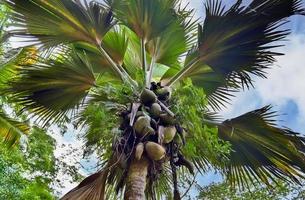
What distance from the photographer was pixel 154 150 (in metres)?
3.97

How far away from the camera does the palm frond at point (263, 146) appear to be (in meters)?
4.80

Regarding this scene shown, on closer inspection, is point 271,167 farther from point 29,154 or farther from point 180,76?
point 29,154

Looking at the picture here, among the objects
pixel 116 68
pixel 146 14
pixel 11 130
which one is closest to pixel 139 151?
pixel 116 68

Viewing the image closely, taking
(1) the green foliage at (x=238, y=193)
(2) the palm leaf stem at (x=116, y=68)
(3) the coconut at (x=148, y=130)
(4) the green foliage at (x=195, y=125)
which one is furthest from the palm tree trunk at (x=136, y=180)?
(1) the green foliage at (x=238, y=193)

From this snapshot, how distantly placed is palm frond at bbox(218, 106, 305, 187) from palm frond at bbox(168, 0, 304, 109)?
50 centimetres

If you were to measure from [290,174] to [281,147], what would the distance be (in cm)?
32

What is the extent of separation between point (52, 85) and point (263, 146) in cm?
248

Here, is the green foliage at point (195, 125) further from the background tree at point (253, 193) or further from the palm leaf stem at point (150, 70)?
the background tree at point (253, 193)

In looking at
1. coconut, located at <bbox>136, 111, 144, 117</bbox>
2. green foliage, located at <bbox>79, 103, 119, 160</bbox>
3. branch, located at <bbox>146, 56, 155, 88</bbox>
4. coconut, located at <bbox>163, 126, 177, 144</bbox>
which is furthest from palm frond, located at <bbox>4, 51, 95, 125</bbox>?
coconut, located at <bbox>163, 126, 177, 144</bbox>

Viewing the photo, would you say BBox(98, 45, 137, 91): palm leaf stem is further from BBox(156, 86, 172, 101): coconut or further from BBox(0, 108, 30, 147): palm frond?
BBox(0, 108, 30, 147): palm frond

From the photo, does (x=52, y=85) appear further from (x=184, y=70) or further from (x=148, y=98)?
(x=184, y=70)

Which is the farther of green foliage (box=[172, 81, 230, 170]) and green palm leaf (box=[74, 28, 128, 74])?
green palm leaf (box=[74, 28, 128, 74])

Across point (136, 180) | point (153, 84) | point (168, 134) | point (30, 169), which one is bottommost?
point (30, 169)

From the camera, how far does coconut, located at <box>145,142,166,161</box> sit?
3972mm
